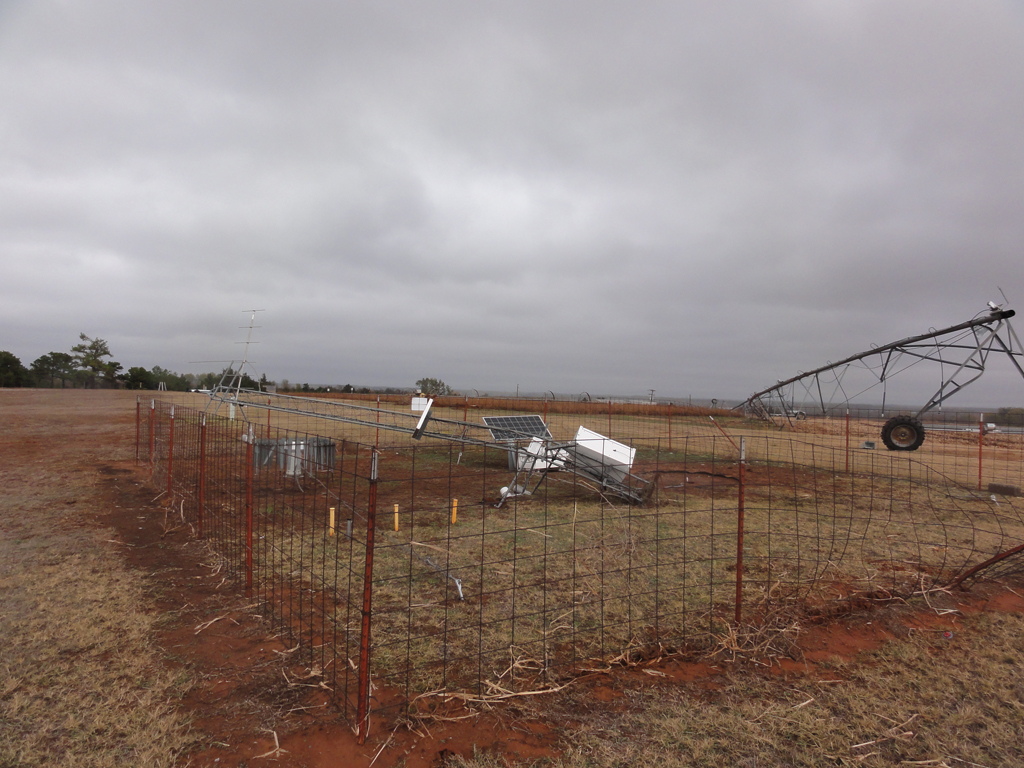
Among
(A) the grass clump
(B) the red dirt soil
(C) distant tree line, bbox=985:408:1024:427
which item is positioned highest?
(C) distant tree line, bbox=985:408:1024:427

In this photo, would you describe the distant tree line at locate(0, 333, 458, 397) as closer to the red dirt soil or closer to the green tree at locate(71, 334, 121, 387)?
the green tree at locate(71, 334, 121, 387)

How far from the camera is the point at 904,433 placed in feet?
56.5

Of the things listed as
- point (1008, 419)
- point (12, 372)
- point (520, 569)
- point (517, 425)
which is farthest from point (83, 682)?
point (12, 372)

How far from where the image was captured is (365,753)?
3.20m

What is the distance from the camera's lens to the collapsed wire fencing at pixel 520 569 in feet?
13.9

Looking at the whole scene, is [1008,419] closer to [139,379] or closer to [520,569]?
[520,569]

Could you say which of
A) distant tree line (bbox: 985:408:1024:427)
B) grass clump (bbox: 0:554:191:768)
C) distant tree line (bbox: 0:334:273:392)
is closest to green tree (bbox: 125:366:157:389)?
distant tree line (bbox: 0:334:273:392)

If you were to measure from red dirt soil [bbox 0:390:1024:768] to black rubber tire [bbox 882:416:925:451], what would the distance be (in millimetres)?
12647

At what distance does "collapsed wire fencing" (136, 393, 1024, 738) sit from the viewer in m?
4.25

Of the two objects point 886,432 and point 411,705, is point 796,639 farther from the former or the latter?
point 886,432

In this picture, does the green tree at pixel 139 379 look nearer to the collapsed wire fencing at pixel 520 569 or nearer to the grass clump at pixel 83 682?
the collapsed wire fencing at pixel 520 569

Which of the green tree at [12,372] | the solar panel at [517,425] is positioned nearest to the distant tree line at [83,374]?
the green tree at [12,372]

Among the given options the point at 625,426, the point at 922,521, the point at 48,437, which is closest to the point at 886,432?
the point at 922,521

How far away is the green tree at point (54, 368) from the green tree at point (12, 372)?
2.89 feet
